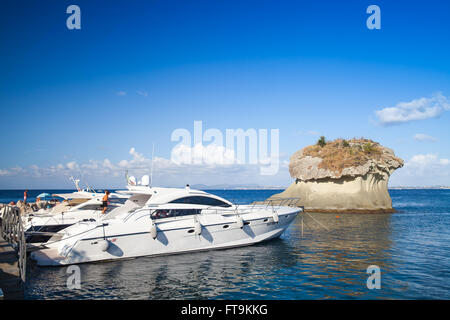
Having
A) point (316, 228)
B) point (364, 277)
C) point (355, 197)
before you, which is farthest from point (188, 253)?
point (355, 197)

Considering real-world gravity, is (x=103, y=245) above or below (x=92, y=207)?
below

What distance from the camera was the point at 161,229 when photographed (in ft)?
45.3

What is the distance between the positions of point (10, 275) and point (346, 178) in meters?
39.1

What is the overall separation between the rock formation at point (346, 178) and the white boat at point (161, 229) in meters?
25.1

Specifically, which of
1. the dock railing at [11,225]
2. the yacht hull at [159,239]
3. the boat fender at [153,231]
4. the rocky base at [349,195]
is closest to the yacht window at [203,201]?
the yacht hull at [159,239]

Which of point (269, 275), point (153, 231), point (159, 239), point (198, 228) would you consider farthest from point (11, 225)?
point (269, 275)

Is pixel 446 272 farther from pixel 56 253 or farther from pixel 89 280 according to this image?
pixel 56 253

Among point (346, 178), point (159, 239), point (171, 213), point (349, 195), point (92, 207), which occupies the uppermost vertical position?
point (346, 178)

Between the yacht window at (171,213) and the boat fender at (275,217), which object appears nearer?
the yacht window at (171,213)

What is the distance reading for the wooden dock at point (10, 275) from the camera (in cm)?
728

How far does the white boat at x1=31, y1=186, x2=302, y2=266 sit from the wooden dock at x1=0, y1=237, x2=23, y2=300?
3.11 meters

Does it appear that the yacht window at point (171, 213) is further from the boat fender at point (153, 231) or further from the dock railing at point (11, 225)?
the dock railing at point (11, 225)

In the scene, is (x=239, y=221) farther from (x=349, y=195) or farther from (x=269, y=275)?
(x=349, y=195)
